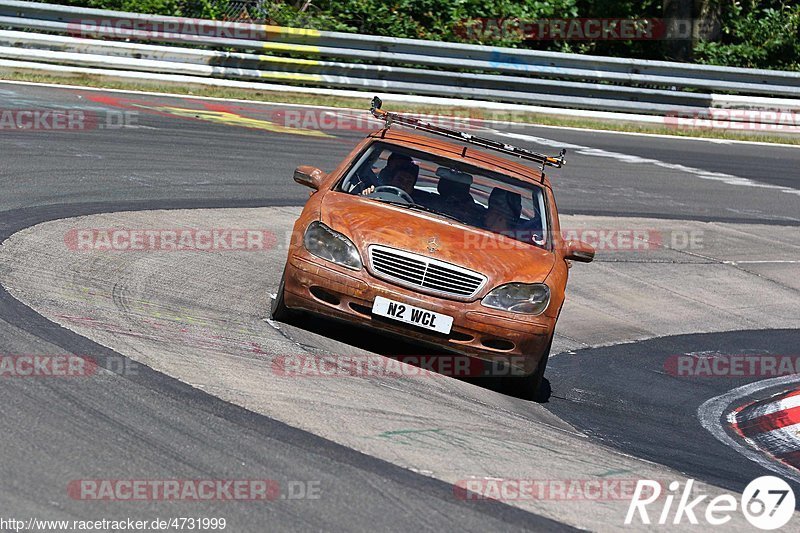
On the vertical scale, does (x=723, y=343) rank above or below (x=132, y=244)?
below

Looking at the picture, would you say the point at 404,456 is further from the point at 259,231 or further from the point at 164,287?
the point at 259,231

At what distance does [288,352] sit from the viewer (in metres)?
7.54

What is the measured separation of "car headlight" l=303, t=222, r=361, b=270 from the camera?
7906 mm

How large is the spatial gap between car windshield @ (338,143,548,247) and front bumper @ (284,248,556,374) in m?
1.00

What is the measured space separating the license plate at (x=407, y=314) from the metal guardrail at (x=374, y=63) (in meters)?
13.9

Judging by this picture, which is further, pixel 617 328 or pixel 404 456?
pixel 617 328

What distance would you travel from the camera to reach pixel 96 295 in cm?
812

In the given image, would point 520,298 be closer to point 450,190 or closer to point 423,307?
point 423,307

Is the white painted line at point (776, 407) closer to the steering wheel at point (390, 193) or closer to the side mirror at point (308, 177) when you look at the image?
the steering wheel at point (390, 193)

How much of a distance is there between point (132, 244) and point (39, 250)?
42.3 inches

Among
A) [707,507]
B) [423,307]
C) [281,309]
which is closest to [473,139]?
[423,307]

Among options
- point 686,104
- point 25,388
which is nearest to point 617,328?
point 25,388

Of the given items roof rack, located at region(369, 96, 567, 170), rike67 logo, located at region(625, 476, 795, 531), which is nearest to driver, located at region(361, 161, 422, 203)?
roof rack, located at region(369, 96, 567, 170)

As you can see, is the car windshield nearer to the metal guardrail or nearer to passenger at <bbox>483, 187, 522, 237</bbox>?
passenger at <bbox>483, 187, 522, 237</bbox>
